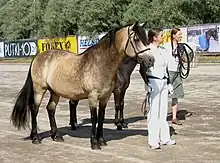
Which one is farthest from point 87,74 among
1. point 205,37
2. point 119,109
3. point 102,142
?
point 205,37

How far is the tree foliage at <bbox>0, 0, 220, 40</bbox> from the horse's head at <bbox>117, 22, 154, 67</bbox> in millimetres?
28516

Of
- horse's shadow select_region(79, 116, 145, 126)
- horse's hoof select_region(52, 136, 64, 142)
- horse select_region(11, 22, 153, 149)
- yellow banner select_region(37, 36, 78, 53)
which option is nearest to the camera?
horse select_region(11, 22, 153, 149)

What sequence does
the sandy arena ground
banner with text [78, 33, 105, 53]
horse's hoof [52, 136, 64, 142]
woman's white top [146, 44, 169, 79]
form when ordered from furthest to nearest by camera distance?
banner with text [78, 33, 105, 53], horse's hoof [52, 136, 64, 142], woman's white top [146, 44, 169, 79], the sandy arena ground

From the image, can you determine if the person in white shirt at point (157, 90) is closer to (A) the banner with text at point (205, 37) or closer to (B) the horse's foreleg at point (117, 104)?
(B) the horse's foreleg at point (117, 104)

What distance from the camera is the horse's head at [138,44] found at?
7.80m

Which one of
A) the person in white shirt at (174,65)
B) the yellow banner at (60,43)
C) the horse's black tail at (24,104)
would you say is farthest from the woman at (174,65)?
the yellow banner at (60,43)

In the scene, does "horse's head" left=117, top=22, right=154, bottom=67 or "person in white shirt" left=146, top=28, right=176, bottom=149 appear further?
"person in white shirt" left=146, top=28, right=176, bottom=149

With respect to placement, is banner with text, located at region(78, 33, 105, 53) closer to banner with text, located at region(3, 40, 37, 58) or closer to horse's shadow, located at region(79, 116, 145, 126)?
banner with text, located at region(3, 40, 37, 58)

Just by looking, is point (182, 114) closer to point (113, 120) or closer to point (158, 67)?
point (113, 120)

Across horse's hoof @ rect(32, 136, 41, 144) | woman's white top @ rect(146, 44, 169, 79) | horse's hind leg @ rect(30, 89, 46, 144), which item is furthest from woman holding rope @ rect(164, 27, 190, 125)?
horse's hoof @ rect(32, 136, 41, 144)

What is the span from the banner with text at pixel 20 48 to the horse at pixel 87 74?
120ft

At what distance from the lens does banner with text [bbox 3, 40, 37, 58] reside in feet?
151

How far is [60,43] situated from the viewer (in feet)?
140

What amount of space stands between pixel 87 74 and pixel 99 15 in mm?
38161
